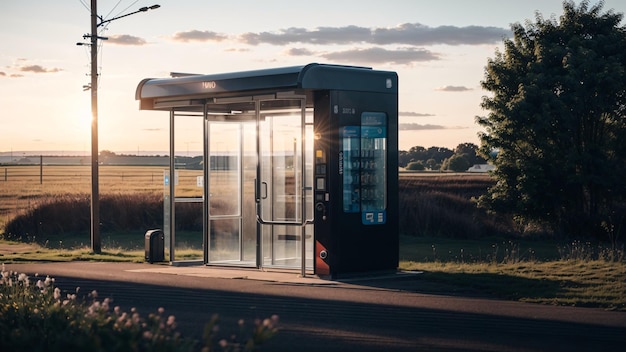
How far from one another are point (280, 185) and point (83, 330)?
33.6 feet

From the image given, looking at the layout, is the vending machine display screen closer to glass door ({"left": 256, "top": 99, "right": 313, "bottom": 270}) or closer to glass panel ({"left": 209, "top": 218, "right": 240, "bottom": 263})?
glass door ({"left": 256, "top": 99, "right": 313, "bottom": 270})

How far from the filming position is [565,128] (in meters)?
32.0

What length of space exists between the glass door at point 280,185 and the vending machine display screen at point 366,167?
4.19 feet

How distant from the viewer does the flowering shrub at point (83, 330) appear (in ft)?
23.7

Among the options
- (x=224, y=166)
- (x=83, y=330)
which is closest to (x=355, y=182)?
(x=224, y=166)

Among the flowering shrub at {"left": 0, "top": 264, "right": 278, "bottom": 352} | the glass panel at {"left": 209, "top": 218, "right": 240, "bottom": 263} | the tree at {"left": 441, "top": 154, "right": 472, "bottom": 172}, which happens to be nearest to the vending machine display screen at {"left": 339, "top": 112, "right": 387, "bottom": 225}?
the glass panel at {"left": 209, "top": 218, "right": 240, "bottom": 263}

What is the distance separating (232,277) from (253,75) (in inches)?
140

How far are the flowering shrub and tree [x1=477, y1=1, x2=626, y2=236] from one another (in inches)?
897

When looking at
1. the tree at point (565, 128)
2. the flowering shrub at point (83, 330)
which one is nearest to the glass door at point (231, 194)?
the flowering shrub at point (83, 330)

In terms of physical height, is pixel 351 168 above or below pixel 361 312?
above

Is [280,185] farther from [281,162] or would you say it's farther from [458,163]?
[458,163]

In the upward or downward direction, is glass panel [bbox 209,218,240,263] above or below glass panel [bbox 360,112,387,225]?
below

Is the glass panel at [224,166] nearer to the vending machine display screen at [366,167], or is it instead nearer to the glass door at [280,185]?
the glass door at [280,185]

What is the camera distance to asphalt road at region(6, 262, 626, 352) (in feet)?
33.3
